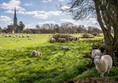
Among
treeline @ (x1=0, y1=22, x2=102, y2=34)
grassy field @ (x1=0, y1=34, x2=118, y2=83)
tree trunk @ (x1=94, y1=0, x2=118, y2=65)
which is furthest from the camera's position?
treeline @ (x1=0, y1=22, x2=102, y2=34)

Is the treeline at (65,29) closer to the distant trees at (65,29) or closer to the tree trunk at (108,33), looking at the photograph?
the distant trees at (65,29)

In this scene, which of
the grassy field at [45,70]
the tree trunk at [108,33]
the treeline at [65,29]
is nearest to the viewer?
the grassy field at [45,70]

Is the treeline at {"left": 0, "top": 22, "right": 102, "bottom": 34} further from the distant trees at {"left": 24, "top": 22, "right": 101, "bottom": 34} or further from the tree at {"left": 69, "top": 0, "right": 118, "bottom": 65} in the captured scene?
the tree at {"left": 69, "top": 0, "right": 118, "bottom": 65}

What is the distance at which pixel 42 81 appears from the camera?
1614 cm

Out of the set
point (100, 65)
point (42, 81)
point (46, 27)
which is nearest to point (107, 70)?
point (100, 65)

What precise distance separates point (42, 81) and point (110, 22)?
764 cm

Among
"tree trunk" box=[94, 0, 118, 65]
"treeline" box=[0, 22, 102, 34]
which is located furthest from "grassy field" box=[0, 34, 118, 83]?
"treeline" box=[0, 22, 102, 34]

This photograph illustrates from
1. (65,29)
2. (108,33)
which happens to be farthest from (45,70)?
(65,29)

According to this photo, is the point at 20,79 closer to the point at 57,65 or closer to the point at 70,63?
the point at 57,65

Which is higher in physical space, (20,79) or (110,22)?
(110,22)

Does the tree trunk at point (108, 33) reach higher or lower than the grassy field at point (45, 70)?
higher

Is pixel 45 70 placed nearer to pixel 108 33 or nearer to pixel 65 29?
pixel 108 33

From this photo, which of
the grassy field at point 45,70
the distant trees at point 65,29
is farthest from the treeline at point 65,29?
the grassy field at point 45,70

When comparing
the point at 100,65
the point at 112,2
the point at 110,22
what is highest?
the point at 112,2
